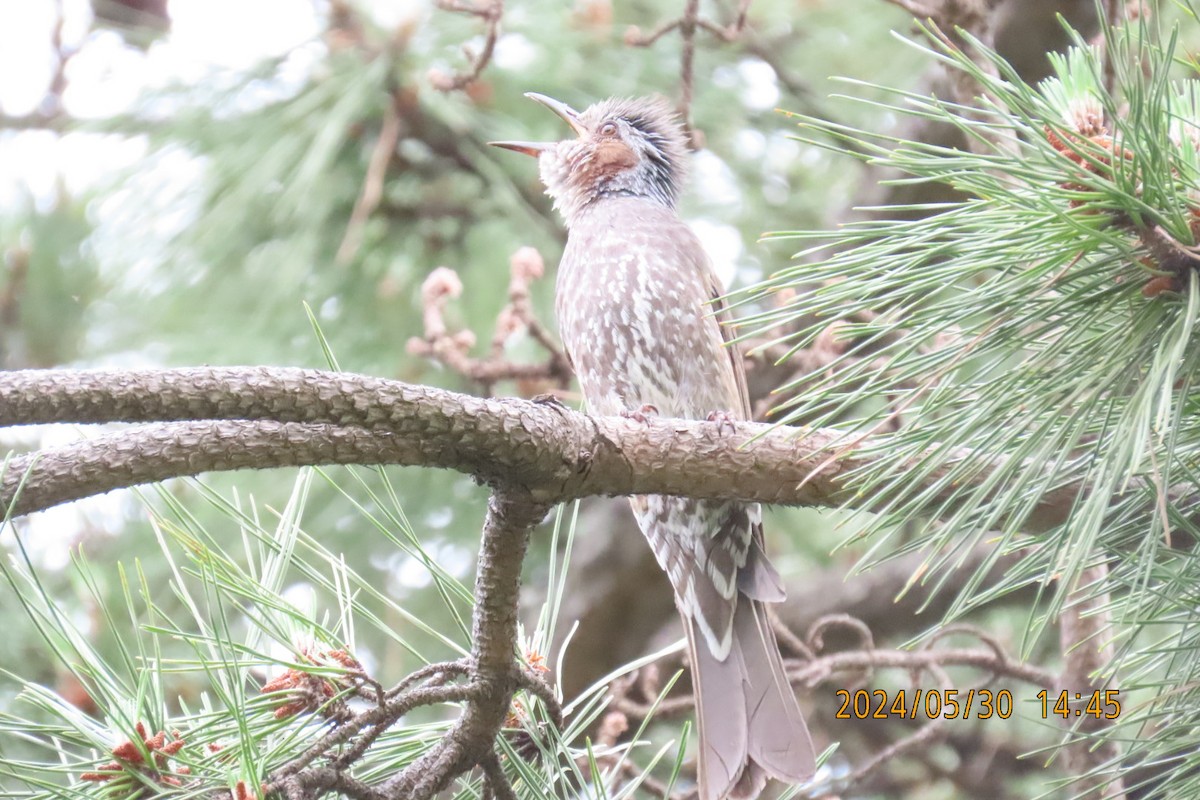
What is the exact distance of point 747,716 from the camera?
2410 millimetres

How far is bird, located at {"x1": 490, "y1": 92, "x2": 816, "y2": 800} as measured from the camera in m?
2.49

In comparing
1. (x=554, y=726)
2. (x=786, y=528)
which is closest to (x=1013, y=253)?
(x=554, y=726)

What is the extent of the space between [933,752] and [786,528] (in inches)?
34.6

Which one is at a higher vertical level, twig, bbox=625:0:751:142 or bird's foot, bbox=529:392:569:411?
twig, bbox=625:0:751:142

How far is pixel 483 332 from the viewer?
3643 millimetres

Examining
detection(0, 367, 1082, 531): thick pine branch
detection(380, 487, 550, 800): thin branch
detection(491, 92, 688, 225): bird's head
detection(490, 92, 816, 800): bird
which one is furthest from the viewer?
detection(491, 92, 688, 225): bird's head

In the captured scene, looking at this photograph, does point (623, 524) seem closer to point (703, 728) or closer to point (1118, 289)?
point (703, 728)

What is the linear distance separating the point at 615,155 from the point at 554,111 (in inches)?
8.7

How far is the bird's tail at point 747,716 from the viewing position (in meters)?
2.27

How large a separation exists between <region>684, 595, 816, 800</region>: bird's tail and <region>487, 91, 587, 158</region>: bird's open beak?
133 centimetres
